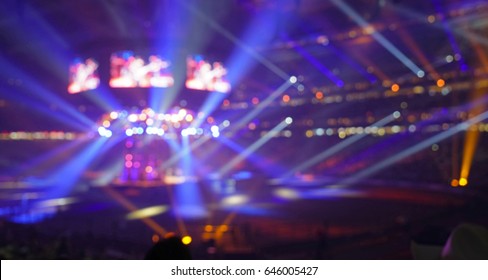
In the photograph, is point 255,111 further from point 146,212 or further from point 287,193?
point 146,212

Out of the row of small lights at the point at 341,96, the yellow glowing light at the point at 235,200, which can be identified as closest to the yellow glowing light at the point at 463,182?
the row of small lights at the point at 341,96

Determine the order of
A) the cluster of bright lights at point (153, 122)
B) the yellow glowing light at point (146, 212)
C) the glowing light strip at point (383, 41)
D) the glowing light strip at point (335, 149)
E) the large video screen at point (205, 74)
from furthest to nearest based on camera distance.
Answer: the glowing light strip at point (335, 149)
the cluster of bright lights at point (153, 122)
the glowing light strip at point (383, 41)
the large video screen at point (205, 74)
the yellow glowing light at point (146, 212)

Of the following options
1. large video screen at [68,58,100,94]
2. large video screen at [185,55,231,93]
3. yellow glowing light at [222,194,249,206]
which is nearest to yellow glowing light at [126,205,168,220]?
yellow glowing light at [222,194,249,206]

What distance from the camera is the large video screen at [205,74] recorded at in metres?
12.3

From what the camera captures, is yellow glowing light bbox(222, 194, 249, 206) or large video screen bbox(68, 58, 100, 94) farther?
large video screen bbox(68, 58, 100, 94)

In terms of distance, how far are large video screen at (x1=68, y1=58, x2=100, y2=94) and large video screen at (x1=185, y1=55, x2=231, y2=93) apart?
224 centimetres

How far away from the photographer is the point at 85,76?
12211 millimetres

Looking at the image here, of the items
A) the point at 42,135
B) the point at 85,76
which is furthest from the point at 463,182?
the point at 42,135

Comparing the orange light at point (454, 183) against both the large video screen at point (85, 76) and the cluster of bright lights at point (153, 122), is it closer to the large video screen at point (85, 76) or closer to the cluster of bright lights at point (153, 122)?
the cluster of bright lights at point (153, 122)

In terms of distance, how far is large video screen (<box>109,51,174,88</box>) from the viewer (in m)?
11.6

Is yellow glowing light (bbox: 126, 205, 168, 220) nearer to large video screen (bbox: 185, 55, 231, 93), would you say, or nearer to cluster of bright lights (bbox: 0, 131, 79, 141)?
large video screen (bbox: 185, 55, 231, 93)

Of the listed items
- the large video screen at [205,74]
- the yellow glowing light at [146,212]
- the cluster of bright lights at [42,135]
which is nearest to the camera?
the yellow glowing light at [146,212]

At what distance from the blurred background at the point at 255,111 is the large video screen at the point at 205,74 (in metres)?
0.04
